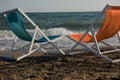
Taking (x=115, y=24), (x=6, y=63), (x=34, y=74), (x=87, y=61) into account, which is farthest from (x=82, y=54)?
(x=34, y=74)

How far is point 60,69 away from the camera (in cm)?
534

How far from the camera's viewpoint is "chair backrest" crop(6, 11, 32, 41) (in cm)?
621

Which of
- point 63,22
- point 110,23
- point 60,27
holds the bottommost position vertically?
point 63,22

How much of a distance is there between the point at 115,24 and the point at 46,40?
1614 mm

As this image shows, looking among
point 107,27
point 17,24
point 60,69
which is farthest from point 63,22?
point 60,69

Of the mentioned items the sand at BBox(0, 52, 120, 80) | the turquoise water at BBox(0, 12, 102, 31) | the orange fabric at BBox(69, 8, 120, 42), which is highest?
the orange fabric at BBox(69, 8, 120, 42)

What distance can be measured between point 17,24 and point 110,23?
2019 millimetres

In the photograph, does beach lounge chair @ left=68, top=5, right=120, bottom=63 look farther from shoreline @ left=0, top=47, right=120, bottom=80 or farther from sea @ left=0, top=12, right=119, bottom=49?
sea @ left=0, top=12, right=119, bottom=49

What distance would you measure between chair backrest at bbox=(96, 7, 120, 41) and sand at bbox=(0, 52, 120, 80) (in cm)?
59

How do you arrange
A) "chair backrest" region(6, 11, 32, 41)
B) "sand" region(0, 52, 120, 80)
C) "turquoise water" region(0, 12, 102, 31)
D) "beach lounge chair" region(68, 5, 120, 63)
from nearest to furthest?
"sand" region(0, 52, 120, 80) → "beach lounge chair" region(68, 5, 120, 63) → "chair backrest" region(6, 11, 32, 41) → "turquoise water" region(0, 12, 102, 31)

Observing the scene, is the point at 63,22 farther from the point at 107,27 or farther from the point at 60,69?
the point at 60,69

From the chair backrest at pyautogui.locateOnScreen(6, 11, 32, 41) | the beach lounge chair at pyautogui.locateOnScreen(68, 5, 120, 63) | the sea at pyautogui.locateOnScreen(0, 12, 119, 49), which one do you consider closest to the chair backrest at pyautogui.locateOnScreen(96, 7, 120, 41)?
the beach lounge chair at pyautogui.locateOnScreen(68, 5, 120, 63)

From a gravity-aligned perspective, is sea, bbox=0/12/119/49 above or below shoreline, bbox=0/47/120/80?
below

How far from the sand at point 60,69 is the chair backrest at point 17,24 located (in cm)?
56
